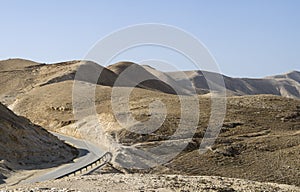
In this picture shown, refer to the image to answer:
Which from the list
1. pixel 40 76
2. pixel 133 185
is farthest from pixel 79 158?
pixel 40 76

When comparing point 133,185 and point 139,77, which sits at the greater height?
point 133,185

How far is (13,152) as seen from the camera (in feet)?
143

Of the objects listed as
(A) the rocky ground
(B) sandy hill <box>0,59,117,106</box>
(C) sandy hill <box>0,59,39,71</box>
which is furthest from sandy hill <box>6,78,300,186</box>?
(C) sandy hill <box>0,59,39,71</box>

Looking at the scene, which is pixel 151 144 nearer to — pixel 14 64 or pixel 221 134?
pixel 221 134

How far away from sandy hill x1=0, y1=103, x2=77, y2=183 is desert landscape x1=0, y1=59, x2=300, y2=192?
3.9 inches

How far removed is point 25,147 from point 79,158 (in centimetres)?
521

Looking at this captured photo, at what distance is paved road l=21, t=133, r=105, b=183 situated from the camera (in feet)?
123

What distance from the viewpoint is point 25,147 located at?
4575cm

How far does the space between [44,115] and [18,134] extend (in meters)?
29.9

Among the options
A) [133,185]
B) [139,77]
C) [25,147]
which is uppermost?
[133,185]

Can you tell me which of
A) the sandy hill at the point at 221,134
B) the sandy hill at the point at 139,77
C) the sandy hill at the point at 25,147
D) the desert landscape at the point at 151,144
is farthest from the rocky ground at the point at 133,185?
the sandy hill at the point at 139,77

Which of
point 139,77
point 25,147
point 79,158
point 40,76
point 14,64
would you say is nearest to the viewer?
point 25,147

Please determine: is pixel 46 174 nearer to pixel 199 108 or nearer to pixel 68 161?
pixel 68 161

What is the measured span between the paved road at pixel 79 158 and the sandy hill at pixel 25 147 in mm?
1273
